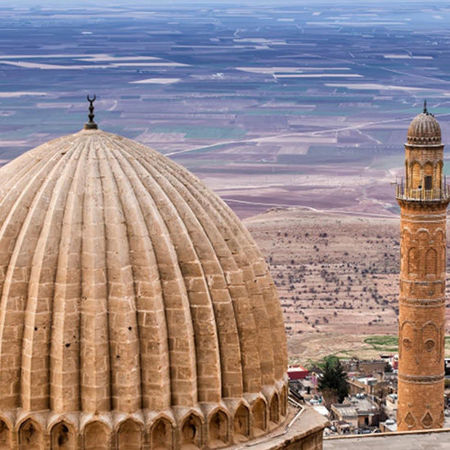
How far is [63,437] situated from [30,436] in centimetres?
25

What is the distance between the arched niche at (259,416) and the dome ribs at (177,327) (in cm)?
57

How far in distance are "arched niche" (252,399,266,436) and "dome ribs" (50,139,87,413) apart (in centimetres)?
141

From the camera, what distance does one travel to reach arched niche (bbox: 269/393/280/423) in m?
11.1

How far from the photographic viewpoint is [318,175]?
323 feet

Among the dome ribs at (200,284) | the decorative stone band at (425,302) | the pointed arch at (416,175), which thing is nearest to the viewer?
the dome ribs at (200,284)

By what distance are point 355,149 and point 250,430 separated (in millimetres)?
104972

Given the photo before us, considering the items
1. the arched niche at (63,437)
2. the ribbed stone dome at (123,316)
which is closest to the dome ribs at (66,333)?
the ribbed stone dome at (123,316)

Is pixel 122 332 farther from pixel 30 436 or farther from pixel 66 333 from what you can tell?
pixel 30 436

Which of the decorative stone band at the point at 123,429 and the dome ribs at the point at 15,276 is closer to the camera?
the decorative stone band at the point at 123,429

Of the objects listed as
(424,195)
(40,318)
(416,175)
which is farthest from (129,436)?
(416,175)

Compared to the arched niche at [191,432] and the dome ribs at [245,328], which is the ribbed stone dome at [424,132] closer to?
the dome ribs at [245,328]

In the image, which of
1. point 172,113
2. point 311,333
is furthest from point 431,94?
point 311,333

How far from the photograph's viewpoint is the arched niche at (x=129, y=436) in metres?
10.3

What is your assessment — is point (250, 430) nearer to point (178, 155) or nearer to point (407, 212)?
point (407, 212)
